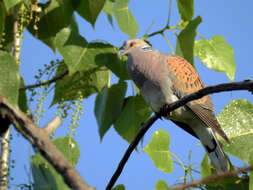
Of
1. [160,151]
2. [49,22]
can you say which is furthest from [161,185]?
[49,22]

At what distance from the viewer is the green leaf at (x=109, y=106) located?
1.12m

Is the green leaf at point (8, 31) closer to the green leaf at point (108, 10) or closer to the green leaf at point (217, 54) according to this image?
the green leaf at point (108, 10)

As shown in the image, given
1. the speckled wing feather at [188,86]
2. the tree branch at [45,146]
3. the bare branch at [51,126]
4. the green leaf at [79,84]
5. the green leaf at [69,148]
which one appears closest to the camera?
the tree branch at [45,146]

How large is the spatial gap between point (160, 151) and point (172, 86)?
0.92 feet

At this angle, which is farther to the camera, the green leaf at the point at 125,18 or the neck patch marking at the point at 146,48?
the neck patch marking at the point at 146,48

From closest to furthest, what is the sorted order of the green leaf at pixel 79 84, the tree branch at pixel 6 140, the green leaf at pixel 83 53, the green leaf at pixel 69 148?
the tree branch at pixel 6 140, the green leaf at pixel 69 148, the green leaf at pixel 83 53, the green leaf at pixel 79 84

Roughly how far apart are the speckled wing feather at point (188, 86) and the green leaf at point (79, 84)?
0.26 metres

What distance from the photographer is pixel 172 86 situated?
1252 millimetres

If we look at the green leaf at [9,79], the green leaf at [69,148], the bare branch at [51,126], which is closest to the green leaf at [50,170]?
the green leaf at [69,148]

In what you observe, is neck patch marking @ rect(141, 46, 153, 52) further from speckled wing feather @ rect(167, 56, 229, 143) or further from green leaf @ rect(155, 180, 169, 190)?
green leaf @ rect(155, 180, 169, 190)

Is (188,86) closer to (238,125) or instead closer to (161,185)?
(238,125)

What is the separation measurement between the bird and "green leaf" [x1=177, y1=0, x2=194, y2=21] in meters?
0.17

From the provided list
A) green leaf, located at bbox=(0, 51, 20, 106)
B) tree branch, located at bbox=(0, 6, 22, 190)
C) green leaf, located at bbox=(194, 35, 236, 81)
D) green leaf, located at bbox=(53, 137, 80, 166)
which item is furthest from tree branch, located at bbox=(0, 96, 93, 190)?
green leaf, located at bbox=(194, 35, 236, 81)

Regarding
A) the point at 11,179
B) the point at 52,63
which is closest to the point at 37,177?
the point at 11,179
